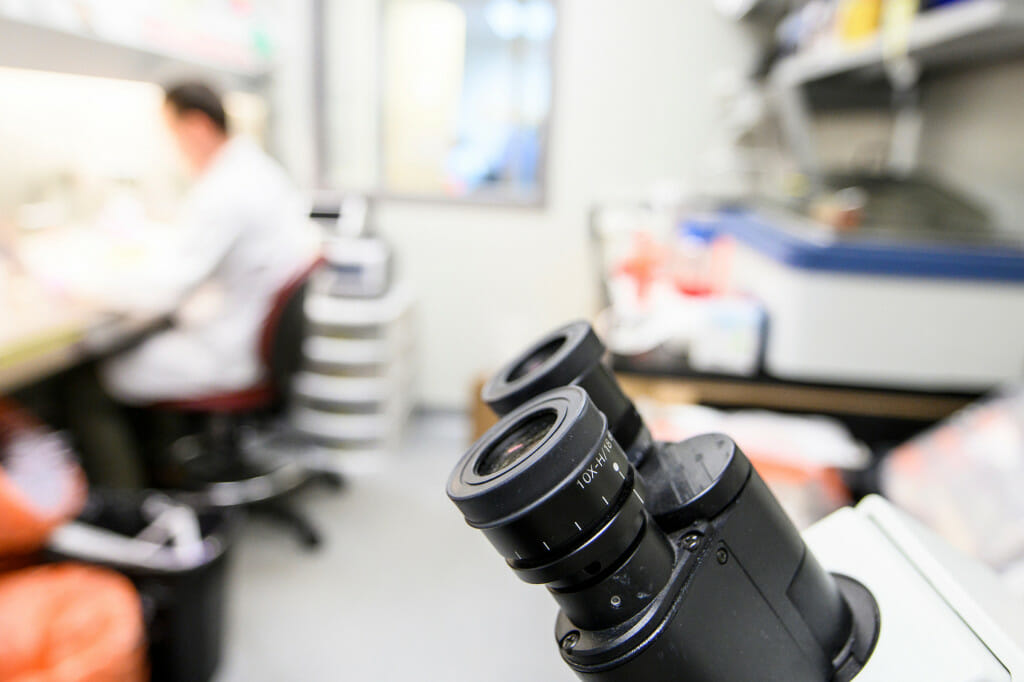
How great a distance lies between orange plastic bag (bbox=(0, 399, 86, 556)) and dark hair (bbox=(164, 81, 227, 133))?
1.00 metres

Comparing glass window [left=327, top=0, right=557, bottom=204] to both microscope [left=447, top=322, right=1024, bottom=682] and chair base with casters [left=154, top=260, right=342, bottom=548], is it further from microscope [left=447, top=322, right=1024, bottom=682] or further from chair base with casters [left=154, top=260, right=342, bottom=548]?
microscope [left=447, top=322, right=1024, bottom=682]

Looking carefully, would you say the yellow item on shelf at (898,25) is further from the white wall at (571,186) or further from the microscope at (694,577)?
the white wall at (571,186)

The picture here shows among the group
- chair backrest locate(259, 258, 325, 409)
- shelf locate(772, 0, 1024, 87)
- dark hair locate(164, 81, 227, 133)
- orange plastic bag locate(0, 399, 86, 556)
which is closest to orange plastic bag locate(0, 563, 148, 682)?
orange plastic bag locate(0, 399, 86, 556)

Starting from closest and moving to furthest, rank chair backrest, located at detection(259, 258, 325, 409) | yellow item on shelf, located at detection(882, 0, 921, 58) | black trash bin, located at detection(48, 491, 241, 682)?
yellow item on shelf, located at detection(882, 0, 921, 58) → black trash bin, located at detection(48, 491, 241, 682) → chair backrest, located at detection(259, 258, 325, 409)

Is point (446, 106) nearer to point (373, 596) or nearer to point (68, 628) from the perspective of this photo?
point (373, 596)

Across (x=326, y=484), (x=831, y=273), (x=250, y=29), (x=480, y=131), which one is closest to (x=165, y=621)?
(x=326, y=484)

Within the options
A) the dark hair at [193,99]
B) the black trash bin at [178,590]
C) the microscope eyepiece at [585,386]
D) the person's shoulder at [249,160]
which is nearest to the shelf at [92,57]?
the dark hair at [193,99]

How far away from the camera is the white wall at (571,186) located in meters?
2.89

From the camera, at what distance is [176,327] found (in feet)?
6.82

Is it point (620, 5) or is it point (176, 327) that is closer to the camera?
point (176, 327)

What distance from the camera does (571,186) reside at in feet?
10.0

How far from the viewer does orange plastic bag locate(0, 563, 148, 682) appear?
118 centimetres

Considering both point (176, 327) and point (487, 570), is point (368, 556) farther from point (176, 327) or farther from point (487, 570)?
point (176, 327)

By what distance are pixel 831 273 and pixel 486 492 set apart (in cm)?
124
